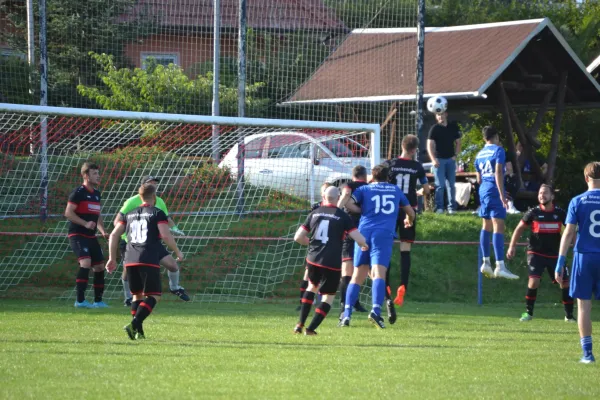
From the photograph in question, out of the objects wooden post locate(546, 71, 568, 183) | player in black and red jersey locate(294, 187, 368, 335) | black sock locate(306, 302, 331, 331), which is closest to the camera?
black sock locate(306, 302, 331, 331)

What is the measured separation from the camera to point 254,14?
20.5 meters

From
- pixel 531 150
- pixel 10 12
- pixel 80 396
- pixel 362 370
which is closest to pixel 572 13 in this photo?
pixel 531 150

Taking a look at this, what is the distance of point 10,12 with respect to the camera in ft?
66.9

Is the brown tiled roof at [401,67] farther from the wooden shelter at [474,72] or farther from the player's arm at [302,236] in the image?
the player's arm at [302,236]

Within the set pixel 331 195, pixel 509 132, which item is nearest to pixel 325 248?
pixel 331 195

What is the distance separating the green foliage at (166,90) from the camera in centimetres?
2008

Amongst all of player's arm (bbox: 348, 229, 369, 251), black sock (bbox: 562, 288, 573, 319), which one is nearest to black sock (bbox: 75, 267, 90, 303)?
player's arm (bbox: 348, 229, 369, 251)

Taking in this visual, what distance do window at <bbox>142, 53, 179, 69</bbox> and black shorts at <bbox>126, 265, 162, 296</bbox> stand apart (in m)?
9.93

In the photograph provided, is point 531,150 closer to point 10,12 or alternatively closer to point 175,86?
point 175,86

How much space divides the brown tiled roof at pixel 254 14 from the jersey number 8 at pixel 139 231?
9.32 meters

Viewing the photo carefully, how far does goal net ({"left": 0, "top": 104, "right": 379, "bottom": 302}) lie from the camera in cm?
1702

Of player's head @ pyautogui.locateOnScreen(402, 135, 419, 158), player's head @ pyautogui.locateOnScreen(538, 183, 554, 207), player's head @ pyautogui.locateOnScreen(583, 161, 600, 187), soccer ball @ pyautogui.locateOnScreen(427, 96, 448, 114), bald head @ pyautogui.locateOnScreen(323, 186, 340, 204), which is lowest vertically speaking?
player's head @ pyautogui.locateOnScreen(538, 183, 554, 207)

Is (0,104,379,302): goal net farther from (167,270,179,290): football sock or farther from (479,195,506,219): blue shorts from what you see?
(479,195,506,219): blue shorts

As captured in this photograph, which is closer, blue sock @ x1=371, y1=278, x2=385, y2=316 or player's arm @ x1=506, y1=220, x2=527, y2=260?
blue sock @ x1=371, y1=278, x2=385, y2=316
